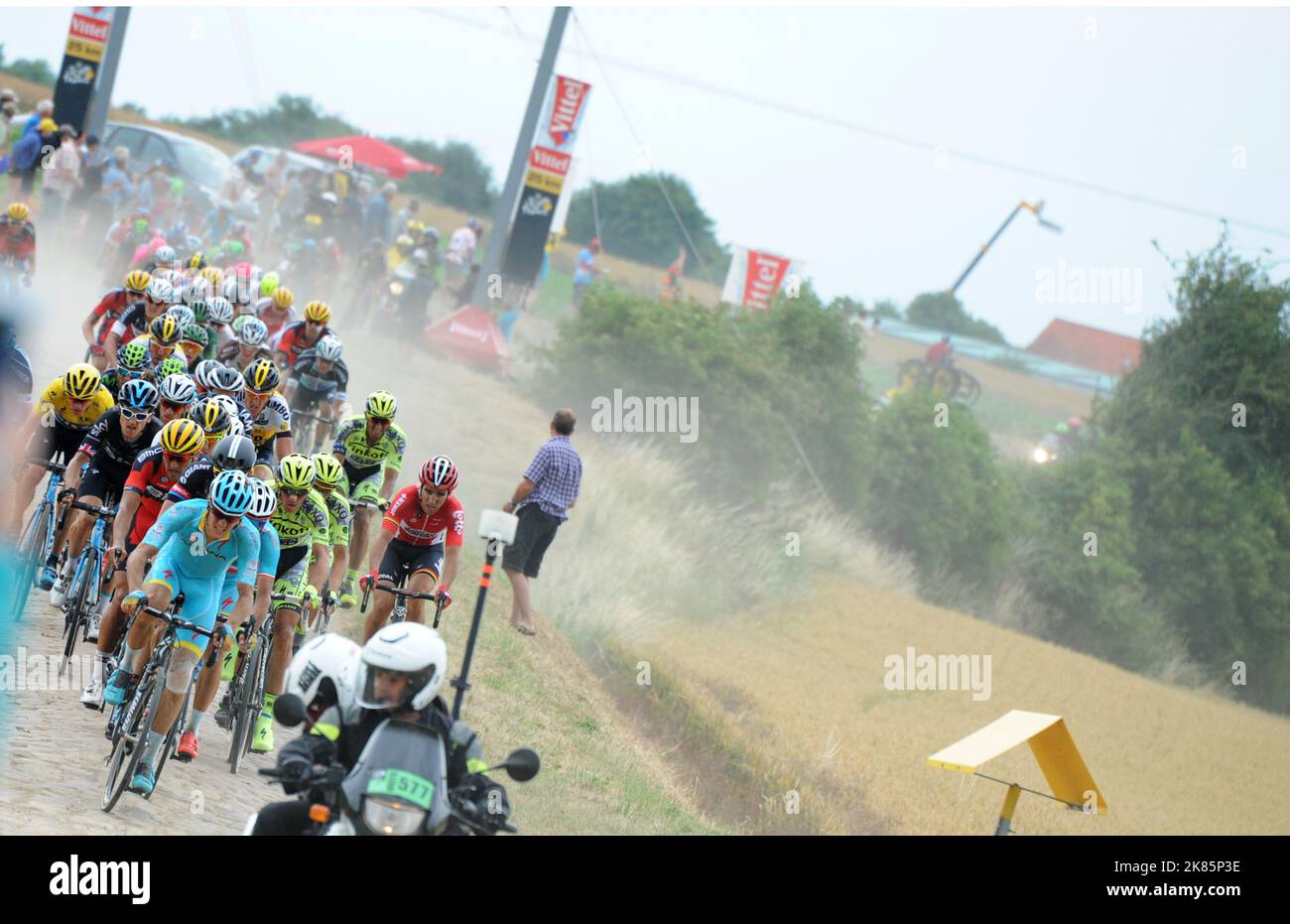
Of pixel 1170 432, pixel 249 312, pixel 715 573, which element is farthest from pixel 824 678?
pixel 1170 432

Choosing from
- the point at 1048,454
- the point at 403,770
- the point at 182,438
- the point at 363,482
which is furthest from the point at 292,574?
the point at 1048,454

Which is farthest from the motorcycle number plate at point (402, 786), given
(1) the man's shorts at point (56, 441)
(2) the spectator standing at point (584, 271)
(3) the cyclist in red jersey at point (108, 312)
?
(2) the spectator standing at point (584, 271)

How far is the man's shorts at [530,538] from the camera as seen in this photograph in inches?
634

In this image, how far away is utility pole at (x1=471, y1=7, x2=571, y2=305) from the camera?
30.5m

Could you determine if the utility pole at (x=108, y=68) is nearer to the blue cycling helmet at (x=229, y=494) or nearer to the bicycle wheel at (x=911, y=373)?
the bicycle wheel at (x=911, y=373)

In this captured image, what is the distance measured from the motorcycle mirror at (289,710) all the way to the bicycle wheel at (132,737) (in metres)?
2.50

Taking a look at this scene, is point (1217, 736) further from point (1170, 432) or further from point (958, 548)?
point (1170, 432)

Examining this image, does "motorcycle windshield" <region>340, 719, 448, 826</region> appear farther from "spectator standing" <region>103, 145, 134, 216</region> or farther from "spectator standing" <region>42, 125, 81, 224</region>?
"spectator standing" <region>103, 145, 134, 216</region>

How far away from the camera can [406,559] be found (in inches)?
492

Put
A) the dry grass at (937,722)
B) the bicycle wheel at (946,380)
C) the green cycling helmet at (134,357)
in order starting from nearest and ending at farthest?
1. the green cycling helmet at (134,357)
2. the dry grass at (937,722)
3. the bicycle wheel at (946,380)

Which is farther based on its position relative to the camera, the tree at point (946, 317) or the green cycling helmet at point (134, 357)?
the tree at point (946, 317)

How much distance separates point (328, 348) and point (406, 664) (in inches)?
386

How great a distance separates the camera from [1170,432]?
4088cm

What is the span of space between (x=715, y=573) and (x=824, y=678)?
14.5 ft
